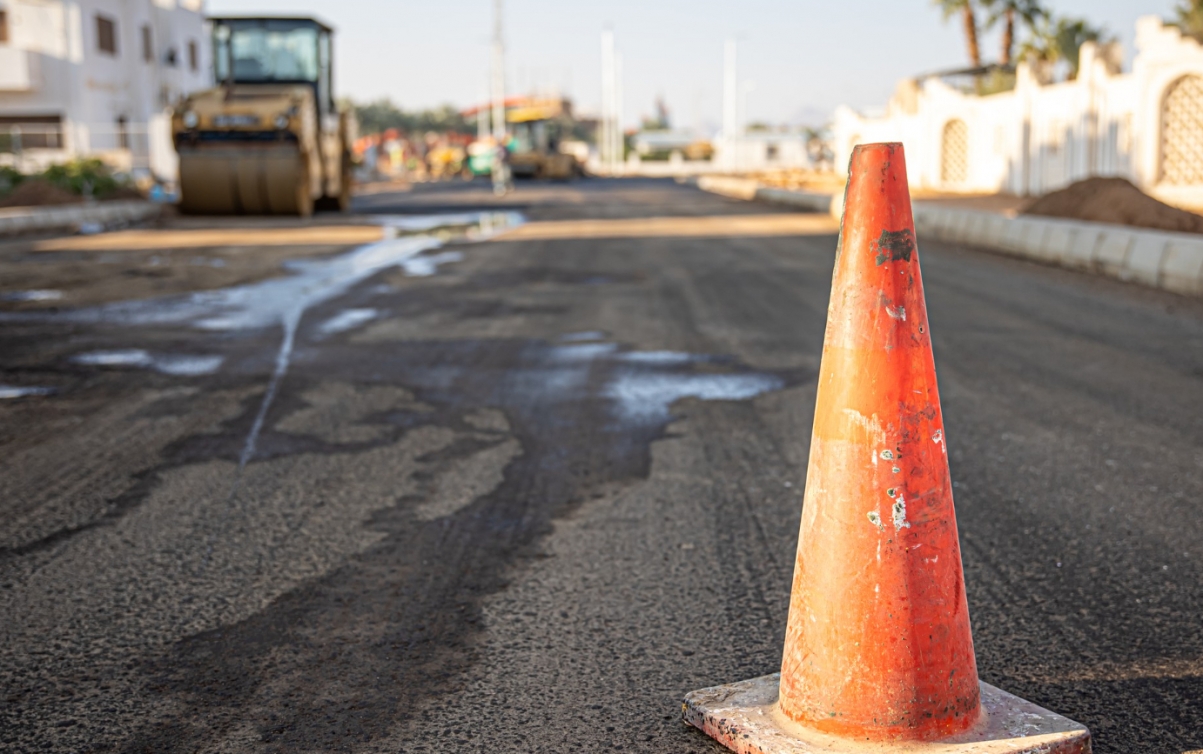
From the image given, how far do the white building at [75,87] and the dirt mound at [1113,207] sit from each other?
26740 mm

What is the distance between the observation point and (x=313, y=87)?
21.7 meters

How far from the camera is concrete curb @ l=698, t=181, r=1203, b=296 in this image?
35.0 feet

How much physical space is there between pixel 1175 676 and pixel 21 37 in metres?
41.9

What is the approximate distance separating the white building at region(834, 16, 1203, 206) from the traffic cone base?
69.3 feet

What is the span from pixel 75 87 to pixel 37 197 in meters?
17.8

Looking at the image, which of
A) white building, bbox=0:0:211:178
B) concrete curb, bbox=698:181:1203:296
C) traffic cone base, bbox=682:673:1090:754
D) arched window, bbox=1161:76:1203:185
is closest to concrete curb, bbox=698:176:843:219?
concrete curb, bbox=698:181:1203:296

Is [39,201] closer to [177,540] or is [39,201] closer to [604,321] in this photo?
[604,321]

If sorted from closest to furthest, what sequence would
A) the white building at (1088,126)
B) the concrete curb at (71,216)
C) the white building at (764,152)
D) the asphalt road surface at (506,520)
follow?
the asphalt road surface at (506,520) < the concrete curb at (71,216) < the white building at (1088,126) < the white building at (764,152)

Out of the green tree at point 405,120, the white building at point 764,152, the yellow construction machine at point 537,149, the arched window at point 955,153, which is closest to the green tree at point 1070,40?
the arched window at point 955,153

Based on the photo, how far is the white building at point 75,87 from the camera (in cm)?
3631

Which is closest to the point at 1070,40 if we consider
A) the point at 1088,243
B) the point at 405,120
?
the point at 1088,243

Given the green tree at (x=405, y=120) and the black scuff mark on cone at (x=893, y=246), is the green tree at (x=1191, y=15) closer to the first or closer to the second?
the black scuff mark on cone at (x=893, y=246)

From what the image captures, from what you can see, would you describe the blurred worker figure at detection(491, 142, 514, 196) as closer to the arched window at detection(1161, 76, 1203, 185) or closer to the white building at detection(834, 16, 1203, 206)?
the white building at detection(834, 16, 1203, 206)

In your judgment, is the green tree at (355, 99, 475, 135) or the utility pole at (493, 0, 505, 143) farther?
the green tree at (355, 99, 475, 135)
